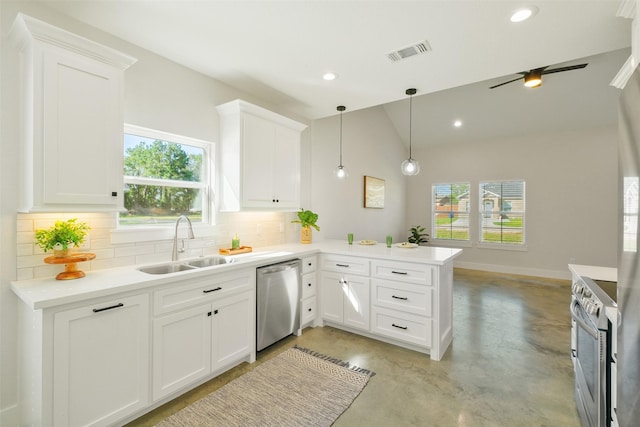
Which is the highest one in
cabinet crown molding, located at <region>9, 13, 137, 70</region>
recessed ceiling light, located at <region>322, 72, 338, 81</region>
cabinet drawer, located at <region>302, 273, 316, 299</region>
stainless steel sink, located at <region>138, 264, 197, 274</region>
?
recessed ceiling light, located at <region>322, 72, 338, 81</region>

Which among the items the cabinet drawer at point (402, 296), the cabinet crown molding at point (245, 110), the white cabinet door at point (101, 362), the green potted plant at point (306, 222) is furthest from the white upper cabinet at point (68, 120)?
the cabinet drawer at point (402, 296)

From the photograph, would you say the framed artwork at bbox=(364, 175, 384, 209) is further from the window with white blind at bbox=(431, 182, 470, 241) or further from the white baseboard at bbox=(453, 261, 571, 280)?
the white baseboard at bbox=(453, 261, 571, 280)

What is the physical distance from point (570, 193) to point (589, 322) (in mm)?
5621

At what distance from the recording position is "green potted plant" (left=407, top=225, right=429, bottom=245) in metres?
7.17

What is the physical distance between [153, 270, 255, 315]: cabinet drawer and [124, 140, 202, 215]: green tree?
92cm

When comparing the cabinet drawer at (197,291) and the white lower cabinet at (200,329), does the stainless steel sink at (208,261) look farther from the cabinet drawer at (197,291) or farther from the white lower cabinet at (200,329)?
the white lower cabinet at (200,329)

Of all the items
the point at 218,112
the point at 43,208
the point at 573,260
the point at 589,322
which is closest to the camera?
the point at 589,322

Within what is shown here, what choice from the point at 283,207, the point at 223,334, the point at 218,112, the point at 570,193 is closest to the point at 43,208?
the point at 223,334

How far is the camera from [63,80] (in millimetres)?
1755

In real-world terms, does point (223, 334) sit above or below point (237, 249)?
below

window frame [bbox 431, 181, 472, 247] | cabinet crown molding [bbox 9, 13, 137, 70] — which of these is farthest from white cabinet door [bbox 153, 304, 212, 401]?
window frame [bbox 431, 181, 472, 247]

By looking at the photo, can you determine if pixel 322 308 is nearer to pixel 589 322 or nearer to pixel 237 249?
pixel 237 249

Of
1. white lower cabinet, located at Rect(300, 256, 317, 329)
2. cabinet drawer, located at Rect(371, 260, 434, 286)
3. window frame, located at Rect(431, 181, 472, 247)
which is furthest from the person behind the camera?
window frame, located at Rect(431, 181, 472, 247)

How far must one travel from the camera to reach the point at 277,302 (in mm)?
2830
